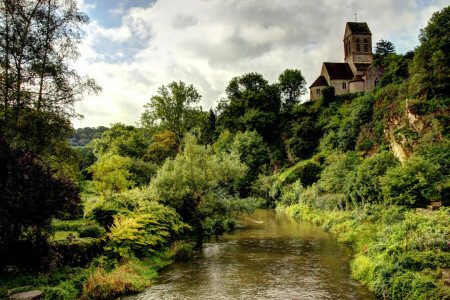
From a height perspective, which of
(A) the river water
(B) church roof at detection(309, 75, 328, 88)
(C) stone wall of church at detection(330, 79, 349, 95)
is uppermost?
(B) church roof at detection(309, 75, 328, 88)

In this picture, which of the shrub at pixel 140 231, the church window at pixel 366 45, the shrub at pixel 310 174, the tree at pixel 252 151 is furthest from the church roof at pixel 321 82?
the shrub at pixel 140 231

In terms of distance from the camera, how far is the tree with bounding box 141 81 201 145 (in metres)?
36.9

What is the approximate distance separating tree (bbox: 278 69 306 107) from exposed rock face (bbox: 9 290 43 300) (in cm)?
6679

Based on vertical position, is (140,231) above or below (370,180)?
below

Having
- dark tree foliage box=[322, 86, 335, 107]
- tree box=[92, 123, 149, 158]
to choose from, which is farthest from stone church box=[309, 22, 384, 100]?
tree box=[92, 123, 149, 158]

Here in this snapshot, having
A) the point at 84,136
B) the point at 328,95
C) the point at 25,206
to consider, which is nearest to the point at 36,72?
the point at 25,206

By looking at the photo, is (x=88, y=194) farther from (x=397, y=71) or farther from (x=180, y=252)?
(x=397, y=71)

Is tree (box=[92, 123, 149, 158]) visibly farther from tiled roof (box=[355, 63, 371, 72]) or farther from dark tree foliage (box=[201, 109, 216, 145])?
tiled roof (box=[355, 63, 371, 72])

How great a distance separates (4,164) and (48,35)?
7.35 meters

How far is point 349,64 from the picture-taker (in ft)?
195

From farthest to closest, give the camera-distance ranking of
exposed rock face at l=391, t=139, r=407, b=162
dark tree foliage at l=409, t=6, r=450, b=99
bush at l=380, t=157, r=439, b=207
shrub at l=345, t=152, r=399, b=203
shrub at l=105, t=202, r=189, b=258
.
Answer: exposed rock face at l=391, t=139, r=407, b=162
dark tree foliage at l=409, t=6, r=450, b=99
shrub at l=345, t=152, r=399, b=203
bush at l=380, t=157, r=439, b=207
shrub at l=105, t=202, r=189, b=258

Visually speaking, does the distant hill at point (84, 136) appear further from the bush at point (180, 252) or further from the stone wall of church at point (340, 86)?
the bush at point (180, 252)

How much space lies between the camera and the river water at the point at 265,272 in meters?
11.0

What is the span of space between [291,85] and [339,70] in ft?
50.7
